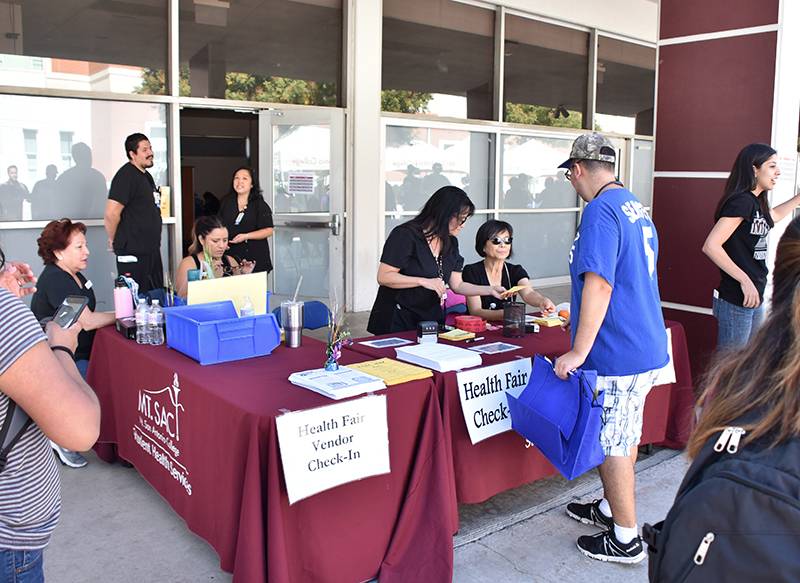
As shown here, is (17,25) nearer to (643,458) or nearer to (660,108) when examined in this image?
(660,108)

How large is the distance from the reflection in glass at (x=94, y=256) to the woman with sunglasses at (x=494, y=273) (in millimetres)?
3061

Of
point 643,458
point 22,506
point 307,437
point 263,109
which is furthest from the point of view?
point 263,109

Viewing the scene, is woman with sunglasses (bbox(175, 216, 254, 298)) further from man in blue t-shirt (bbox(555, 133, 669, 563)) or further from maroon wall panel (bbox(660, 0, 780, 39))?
maroon wall panel (bbox(660, 0, 780, 39))

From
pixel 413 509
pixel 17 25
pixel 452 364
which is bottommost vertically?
pixel 413 509

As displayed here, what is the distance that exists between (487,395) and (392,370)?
1.34 ft

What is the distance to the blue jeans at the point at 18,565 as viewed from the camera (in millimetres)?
1438

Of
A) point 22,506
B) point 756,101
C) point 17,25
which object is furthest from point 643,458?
point 17,25

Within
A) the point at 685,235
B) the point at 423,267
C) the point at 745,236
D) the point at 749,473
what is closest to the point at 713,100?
the point at 685,235

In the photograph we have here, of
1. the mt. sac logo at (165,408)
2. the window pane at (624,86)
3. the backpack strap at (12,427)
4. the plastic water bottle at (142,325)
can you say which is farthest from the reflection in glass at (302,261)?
the backpack strap at (12,427)

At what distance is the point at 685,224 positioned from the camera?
475 cm

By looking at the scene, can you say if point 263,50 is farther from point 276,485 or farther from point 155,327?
point 276,485

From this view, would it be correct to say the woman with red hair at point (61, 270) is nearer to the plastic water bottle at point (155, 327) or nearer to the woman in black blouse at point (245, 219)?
the plastic water bottle at point (155, 327)

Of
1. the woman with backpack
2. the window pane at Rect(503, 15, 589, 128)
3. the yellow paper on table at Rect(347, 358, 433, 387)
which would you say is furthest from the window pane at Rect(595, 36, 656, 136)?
the woman with backpack

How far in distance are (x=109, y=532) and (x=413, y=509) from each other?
1.30 meters
